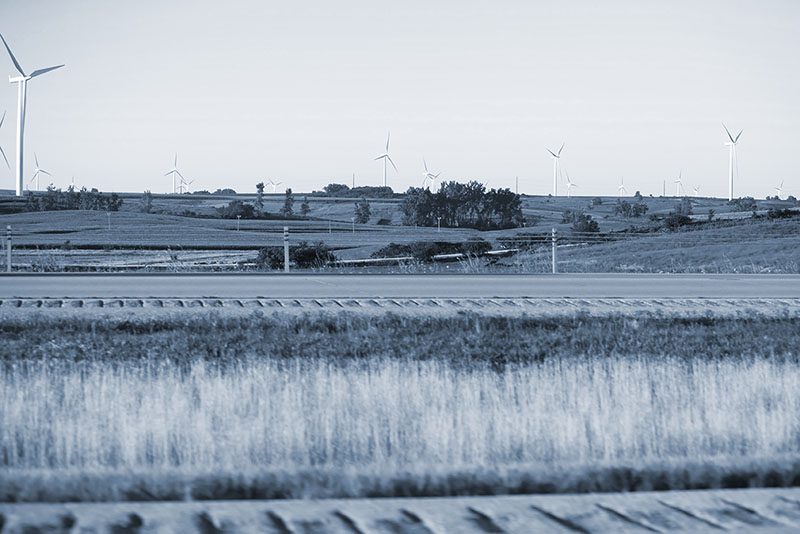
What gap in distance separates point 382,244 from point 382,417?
170 ft

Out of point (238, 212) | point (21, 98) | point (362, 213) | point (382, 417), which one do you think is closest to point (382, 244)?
point (21, 98)

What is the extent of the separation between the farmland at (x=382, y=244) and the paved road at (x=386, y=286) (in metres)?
5.47

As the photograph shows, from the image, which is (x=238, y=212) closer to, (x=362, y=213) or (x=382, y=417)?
(x=362, y=213)

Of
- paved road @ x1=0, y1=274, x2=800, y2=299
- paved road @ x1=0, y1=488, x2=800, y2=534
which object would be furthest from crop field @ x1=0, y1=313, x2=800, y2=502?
paved road @ x1=0, y1=274, x2=800, y2=299

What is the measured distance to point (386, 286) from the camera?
1822 centimetres

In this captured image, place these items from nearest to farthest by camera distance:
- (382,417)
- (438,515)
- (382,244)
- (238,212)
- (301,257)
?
(438,515) → (382,417) → (301,257) → (382,244) → (238,212)

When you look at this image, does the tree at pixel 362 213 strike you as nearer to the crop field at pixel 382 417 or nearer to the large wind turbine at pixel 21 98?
the large wind turbine at pixel 21 98

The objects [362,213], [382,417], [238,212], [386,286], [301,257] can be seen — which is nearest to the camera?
[382,417]

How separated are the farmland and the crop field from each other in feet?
50.7

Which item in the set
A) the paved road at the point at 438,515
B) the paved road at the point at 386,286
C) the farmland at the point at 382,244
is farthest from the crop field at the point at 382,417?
the farmland at the point at 382,244

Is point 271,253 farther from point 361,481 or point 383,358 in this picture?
point 361,481

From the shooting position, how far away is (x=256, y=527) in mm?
4977

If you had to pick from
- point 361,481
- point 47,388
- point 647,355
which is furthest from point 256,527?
point 647,355

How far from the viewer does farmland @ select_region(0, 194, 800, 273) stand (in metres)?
32.2
